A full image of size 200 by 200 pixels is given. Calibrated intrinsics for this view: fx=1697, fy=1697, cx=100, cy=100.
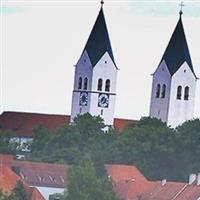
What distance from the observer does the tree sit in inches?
1465

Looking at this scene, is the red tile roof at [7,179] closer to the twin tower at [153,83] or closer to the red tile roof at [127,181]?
the red tile roof at [127,181]

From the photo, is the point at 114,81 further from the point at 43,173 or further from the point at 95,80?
the point at 43,173

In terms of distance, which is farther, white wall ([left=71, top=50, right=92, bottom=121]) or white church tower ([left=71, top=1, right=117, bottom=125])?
white wall ([left=71, top=50, right=92, bottom=121])

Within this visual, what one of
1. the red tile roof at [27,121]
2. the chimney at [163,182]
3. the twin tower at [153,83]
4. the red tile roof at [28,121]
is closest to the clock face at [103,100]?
the twin tower at [153,83]

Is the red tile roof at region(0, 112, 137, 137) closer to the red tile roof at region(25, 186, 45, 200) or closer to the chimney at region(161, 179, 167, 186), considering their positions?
the chimney at region(161, 179, 167, 186)

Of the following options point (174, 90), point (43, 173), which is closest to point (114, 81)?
point (174, 90)

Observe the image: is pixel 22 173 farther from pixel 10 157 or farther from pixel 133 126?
pixel 133 126

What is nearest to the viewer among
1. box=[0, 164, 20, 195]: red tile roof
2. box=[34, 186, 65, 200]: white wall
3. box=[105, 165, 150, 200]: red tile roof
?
box=[0, 164, 20, 195]: red tile roof

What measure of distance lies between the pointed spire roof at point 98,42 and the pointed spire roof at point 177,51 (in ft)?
6.69

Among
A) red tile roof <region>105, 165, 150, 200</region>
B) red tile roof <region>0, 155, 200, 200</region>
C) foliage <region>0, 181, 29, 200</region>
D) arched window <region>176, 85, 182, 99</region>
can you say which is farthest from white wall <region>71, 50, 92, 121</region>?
foliage <region>0, 181, 29, 200</region>

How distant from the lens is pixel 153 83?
59312 mm

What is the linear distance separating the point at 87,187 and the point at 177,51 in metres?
20.9

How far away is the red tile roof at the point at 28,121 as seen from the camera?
6369cm

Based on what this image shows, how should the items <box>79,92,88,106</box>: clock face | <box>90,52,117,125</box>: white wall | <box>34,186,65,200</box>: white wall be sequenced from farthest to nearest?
<box>79,92,88,106</box>: clock face, <box>90,52,117,125</box>: white wall, <box>34,186,65,200</box>: white wall
